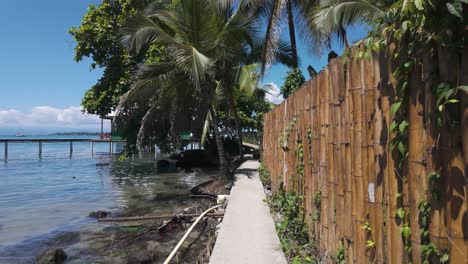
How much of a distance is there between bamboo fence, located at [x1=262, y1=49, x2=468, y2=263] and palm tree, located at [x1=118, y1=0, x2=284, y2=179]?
29.0 feet

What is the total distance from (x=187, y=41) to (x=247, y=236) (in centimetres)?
935

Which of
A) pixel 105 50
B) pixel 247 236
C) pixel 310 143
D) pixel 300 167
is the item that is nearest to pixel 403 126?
pixel 310 143

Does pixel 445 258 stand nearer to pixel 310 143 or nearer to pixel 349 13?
pixel 310 143

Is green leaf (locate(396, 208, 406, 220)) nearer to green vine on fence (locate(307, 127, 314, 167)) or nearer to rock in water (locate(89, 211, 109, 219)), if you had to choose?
green vine on fence (locate(307, 127, 314, 167))

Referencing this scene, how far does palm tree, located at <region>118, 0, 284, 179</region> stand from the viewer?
1332cm

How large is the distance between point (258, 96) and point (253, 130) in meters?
6.33

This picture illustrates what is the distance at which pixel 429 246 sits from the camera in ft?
6.64

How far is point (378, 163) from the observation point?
2.69 metres

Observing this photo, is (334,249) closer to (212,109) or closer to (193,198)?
(193,198)

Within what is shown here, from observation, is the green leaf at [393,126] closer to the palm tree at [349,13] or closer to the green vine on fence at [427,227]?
the green vine on fence at [427,227]

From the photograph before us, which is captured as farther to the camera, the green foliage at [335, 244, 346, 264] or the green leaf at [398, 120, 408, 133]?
the green foliage at [335, 244, 346, 264]

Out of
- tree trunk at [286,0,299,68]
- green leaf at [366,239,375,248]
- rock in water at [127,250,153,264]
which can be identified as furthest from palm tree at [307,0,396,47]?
green leaf at [366,239,375,248]

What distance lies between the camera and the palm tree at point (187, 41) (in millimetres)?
13320

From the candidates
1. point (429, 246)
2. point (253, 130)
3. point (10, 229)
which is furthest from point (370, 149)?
point (253, 130)
